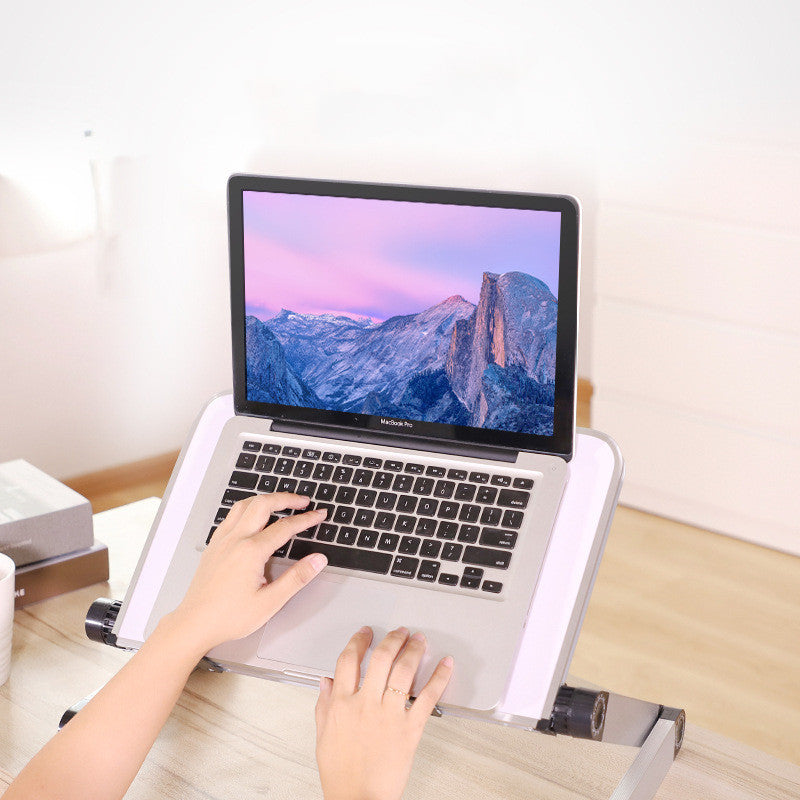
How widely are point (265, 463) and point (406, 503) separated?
0.47 feet

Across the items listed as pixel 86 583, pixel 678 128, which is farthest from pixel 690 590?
pixel 86 583

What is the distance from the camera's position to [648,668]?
2.14 metres

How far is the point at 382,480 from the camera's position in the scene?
894mm

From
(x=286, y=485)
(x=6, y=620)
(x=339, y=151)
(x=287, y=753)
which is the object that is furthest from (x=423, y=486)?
(x=339, y=151)

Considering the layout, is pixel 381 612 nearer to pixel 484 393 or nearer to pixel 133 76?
pixel 484 393

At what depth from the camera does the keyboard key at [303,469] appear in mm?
914

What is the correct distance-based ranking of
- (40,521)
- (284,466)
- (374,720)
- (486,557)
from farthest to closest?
(40,521) → (284,466) → (486,557) → (374,720)

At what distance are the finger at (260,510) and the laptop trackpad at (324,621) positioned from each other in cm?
7

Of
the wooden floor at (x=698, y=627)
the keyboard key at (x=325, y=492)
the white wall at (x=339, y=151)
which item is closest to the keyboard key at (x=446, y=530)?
the keyboard key at (x=325, y=492)

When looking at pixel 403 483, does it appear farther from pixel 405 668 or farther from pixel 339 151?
pixel 339 151

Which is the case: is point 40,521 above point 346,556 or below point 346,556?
below

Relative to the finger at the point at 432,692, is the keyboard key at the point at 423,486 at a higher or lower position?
higher

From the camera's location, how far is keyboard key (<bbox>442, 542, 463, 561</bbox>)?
83cm

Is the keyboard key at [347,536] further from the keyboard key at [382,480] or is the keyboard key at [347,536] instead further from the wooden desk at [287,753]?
the wooden desk at [287,753]
